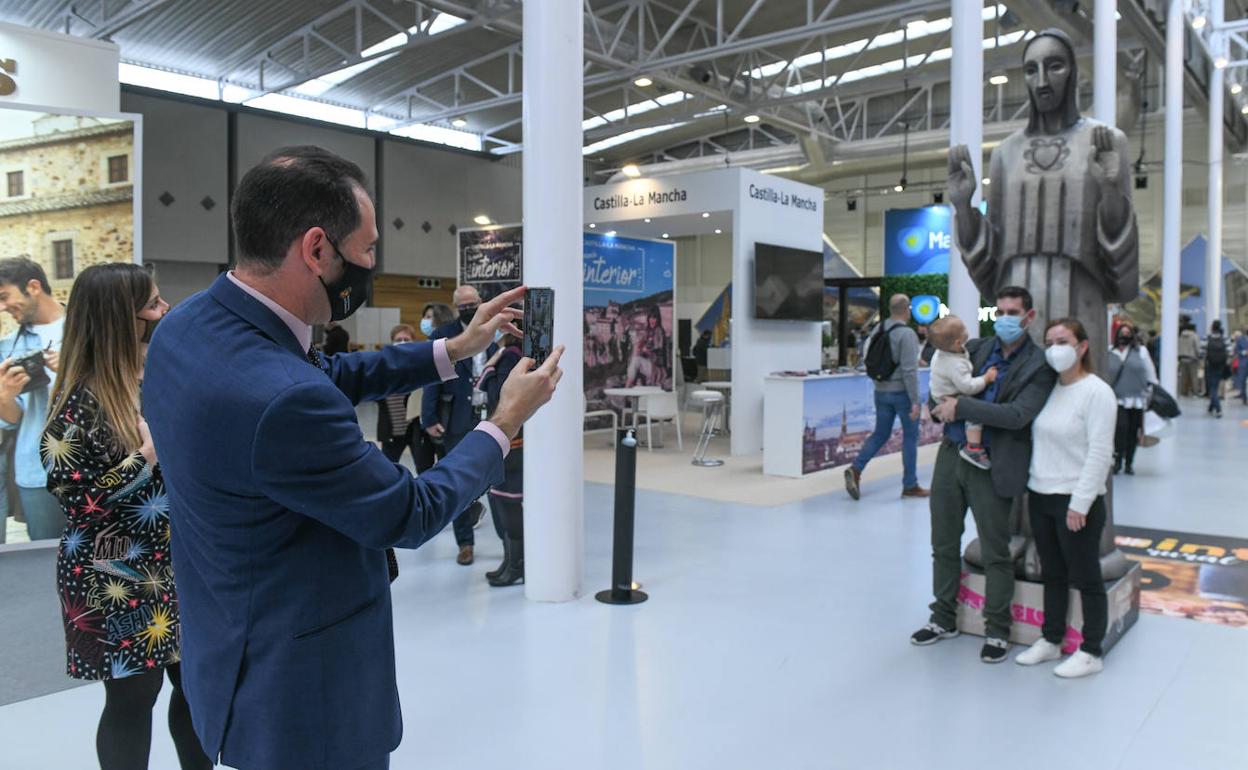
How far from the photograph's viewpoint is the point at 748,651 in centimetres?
371

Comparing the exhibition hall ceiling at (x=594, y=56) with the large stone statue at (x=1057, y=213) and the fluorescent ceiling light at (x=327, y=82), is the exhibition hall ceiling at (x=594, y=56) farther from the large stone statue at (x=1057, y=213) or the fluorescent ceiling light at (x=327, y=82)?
the large stone statue at (x=1057, y=213)

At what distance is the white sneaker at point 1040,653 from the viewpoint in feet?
11.6

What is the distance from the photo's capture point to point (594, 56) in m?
12.6

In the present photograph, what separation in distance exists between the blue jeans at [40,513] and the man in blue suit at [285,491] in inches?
194

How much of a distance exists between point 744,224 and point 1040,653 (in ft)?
24.6

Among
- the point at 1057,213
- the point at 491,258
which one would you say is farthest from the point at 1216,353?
the point at 1057,213

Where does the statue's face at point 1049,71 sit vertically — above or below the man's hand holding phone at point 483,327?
above

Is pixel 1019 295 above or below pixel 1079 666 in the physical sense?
above

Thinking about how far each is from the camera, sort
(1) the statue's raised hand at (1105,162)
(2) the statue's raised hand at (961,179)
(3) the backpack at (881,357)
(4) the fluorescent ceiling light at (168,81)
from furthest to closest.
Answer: (4) the fluorescent ceiling light at (168,81)
(3) the backpack at (881,357)
(2) the statue's raised hand at (961,179)
(1) the statue's raised hand at (1105,162)

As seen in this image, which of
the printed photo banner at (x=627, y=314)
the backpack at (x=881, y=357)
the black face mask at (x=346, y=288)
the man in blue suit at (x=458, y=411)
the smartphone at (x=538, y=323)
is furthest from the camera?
the printed photo banner at (x=627, y=314)

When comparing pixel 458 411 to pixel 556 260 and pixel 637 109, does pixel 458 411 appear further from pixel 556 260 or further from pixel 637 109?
pixel 637 109

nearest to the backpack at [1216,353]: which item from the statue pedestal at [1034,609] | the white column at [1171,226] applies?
the white column at [1171,226]

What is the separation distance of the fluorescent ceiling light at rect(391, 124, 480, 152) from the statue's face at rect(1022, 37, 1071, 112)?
55.6 feet

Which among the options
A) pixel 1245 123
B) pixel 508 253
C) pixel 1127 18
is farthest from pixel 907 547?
pixel 1245 123
